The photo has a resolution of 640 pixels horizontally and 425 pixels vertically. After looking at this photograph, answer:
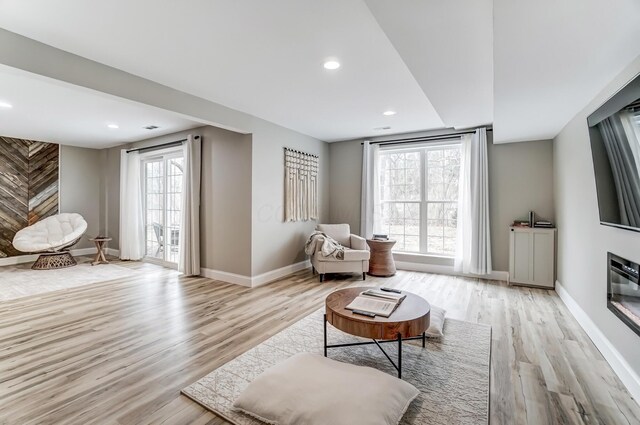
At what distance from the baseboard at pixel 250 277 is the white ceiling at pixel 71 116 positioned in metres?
2.42

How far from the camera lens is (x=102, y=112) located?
13.9 ft

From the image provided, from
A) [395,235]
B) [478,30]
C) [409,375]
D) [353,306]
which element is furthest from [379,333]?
[395,235]

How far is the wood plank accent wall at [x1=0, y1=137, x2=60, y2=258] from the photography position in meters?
5.93

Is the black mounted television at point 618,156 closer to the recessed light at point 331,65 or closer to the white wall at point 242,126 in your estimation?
the recessed light at point 331,65

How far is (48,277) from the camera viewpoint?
193 inches

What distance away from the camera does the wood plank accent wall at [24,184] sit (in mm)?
5930

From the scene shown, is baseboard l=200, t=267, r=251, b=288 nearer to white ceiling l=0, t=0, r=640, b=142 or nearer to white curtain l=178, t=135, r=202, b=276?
white curtain l=178, t=135, r=202, b=276

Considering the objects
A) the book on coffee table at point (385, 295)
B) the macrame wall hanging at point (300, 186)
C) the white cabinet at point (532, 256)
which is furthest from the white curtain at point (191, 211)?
the white cabinet at point (532, 256)

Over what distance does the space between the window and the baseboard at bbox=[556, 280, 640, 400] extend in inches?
82.6

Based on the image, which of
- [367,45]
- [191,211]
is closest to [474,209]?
[367,45]

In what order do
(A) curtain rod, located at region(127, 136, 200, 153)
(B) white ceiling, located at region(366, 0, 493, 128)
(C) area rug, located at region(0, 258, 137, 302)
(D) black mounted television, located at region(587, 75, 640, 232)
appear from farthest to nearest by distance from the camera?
(A) curtain rod, located at region(127, 136, 200, 153) < (C) area rug, located at region(0, 258, 137, 302) < (D) black mounted television, located at region(587, 75, 640, 232) < (B) white ceiling, located at region(366, 0, 493, 128)

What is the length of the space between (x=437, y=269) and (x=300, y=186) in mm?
2847

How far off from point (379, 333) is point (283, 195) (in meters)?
3.43

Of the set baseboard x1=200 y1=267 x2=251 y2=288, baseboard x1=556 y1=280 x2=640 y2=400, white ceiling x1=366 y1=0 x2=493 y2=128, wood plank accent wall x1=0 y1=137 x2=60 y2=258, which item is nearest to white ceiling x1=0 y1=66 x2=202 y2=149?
wood plank accent wall x1=0 y1=137 x2=60 y2=258
